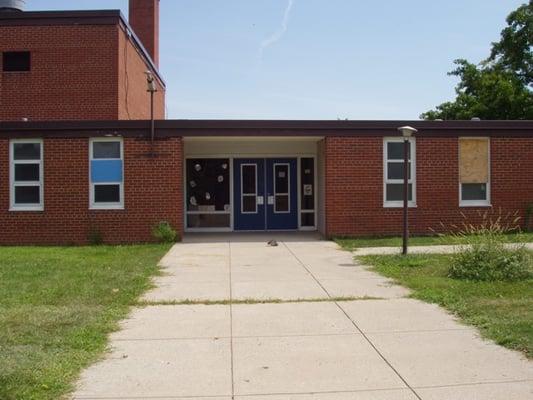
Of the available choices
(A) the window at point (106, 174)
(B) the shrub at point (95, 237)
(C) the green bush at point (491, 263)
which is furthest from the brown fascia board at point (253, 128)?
(C) the green bush at point (491, 263)

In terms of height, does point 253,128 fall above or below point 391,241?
above

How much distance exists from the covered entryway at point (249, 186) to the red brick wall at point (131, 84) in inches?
151

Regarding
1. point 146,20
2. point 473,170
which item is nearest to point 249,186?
point 473,170

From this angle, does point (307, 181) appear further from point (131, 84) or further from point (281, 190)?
point (131, 84)

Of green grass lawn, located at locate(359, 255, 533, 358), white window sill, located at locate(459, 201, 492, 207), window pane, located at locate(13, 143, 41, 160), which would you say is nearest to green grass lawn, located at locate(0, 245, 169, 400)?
window pane, located at locate(13, 143, 41, 160)

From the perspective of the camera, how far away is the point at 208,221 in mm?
18797

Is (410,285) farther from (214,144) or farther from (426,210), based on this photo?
(214,144)

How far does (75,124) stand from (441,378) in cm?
1246

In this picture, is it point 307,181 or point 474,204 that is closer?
point 474,204

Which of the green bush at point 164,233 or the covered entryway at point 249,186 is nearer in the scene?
the green bush at point 164,233

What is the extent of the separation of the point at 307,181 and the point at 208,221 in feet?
10.7

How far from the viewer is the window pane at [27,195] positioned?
15.8 metres

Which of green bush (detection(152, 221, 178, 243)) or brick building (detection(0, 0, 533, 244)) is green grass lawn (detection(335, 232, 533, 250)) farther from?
green bush (detection(152, 221, 178, 243))

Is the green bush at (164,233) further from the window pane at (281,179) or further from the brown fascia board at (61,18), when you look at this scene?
the brown fascia board at (61,18)
